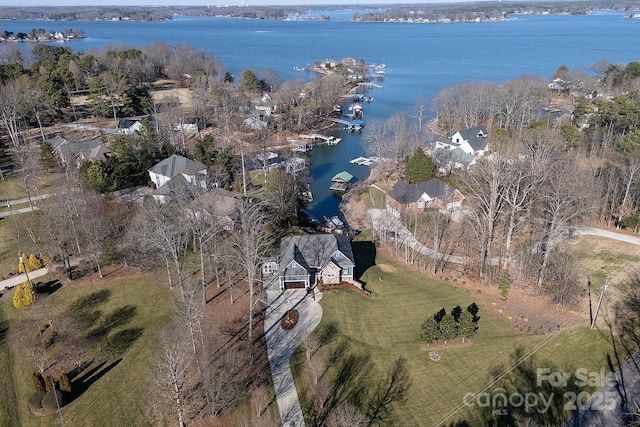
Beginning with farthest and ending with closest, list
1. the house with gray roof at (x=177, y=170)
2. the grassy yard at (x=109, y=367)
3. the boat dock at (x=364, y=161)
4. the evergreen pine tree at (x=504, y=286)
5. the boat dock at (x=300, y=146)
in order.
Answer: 1. the boat dock at (x=300, y=146)
2. the boat dock at (x=364, y=161)
3. the house with gray roof at (x=177, y=170)
4. the evergreen pine tree at (x=504, y=286)
5. the grassy yard at (x=109, y=367)

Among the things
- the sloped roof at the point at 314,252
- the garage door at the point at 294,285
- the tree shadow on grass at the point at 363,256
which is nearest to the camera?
the garage door at the point at 294,285

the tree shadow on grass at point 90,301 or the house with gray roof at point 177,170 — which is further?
the house with gray roof at point 177,170

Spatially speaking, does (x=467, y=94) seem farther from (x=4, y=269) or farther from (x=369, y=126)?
(x=4, y=269)

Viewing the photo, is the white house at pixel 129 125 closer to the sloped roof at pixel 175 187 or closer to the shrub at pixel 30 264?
the sloped roof at pixel 175 187

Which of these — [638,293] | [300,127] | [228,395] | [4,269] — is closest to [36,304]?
[4,269]

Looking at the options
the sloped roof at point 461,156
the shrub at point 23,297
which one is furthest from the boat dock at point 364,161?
the shrub at point 23,297

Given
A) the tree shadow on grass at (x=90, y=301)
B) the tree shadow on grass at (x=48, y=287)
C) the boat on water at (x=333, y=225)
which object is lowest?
the boat on water at (x=333, y=225)
